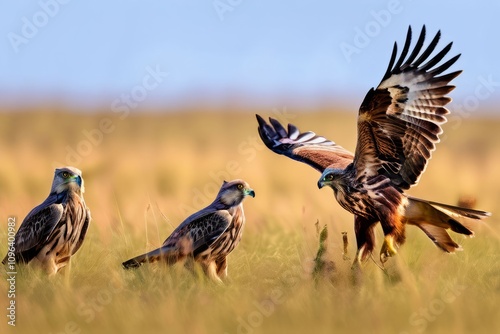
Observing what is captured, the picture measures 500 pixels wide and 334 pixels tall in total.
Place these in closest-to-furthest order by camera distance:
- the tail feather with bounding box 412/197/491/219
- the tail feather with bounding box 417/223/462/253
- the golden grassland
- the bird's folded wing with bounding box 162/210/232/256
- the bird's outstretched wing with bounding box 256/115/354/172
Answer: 1. the golden grassland
2. the bird's folded wing with bounding box 162/210/232/256
3. the tail feather with bounding box 412/197/491/219
4. the tail feather with bounding box 417/223/462/253
5. the bird's outstretched wing with bounding box 256/115/354/172

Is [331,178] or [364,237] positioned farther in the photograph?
[364,237]

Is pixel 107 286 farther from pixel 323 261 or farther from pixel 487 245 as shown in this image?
pixel 487 245

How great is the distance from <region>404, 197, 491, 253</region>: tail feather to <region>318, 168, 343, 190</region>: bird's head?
60 centimetres

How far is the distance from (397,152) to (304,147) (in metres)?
1.51

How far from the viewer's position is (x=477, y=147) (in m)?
23.7

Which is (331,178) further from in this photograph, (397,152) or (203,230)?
(203,230)

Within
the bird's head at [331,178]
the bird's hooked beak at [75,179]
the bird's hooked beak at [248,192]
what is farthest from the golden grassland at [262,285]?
the bird's hooked beak at [75,179]

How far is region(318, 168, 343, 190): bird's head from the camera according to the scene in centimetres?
718

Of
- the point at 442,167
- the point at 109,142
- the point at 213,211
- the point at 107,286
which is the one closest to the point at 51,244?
the point at 107,286

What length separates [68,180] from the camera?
22.8 ft

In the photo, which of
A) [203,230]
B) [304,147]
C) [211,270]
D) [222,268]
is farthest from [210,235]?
[304,147]

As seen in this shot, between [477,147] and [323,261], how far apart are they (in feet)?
58.3

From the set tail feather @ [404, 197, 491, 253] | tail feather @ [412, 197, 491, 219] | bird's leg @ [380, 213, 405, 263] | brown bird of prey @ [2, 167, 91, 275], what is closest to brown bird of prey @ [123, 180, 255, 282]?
brown bird of prey @ [2, 167, 91, 275]

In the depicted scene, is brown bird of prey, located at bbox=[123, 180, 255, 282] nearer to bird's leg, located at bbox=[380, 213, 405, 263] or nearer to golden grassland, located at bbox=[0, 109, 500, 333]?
golden grassland, located at bbox=[0, 109, 500, 333]
